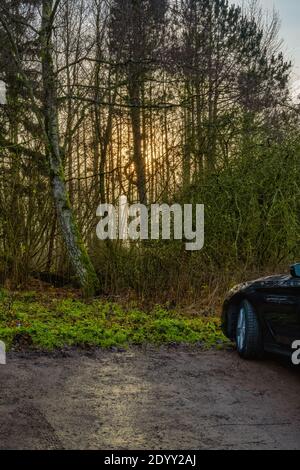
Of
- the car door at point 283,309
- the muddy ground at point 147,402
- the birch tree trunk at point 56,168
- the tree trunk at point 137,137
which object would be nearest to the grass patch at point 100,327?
the muddy ground at point 147,402

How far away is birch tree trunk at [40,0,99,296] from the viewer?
1198cm

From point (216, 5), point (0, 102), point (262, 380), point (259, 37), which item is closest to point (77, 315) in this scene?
point (262, 380)

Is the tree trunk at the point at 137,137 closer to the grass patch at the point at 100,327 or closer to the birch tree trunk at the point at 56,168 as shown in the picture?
the birch tree trunk at the point at 56,168

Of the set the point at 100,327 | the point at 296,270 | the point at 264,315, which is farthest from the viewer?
the point at 100,327

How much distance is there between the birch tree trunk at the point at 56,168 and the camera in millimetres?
11977

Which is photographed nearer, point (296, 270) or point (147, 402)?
point (147, 402)

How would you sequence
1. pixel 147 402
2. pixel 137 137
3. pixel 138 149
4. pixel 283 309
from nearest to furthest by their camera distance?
pixel 147 402
pixel 283 309
pixel 138 149
pixel 137 137

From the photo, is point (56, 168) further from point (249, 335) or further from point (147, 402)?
point (147, 402)

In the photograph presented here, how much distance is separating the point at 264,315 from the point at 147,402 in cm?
171

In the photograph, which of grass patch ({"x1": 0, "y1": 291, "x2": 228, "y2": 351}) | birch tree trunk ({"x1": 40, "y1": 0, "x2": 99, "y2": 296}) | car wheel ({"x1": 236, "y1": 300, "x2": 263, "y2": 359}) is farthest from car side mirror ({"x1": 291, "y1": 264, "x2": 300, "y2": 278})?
birch tree trunk ({"x1": 40, "y1": 0, "x2": 99, "y2": 296})

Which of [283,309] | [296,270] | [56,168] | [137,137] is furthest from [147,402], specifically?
[137,137]

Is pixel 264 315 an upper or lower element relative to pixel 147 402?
upper

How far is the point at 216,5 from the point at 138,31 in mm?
7033

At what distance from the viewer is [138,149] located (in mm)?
15500
